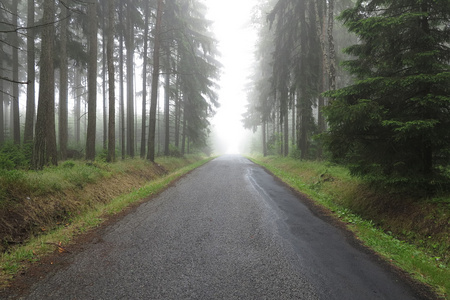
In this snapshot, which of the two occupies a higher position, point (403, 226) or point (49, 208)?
point (49, 208)

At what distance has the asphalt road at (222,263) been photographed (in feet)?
8.23

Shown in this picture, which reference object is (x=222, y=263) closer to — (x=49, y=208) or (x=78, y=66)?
(x=49, y=208)

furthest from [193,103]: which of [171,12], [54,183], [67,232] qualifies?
[67,232]

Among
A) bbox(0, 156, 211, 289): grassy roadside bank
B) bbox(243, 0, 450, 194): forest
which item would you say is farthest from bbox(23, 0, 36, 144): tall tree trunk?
bbox(243, 0, 450, 194): forest

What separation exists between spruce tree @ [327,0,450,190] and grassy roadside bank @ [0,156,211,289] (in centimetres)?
608

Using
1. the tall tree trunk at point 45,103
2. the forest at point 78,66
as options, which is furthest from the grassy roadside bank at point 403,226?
the tall tree trunk at point 45,103

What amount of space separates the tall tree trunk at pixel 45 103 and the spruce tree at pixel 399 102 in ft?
28.8

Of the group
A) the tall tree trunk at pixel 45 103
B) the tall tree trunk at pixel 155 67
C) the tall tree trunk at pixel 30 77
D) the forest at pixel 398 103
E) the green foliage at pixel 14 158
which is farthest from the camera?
the tall tree trunk at pixel 155 67

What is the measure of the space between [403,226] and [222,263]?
13.0ft

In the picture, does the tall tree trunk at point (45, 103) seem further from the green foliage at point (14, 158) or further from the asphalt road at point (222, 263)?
the asphalt road at point (222, 263)

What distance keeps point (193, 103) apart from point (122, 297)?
19116 mm

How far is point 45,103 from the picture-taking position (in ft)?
24.7

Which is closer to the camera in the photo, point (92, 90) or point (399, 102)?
point (399, 102)

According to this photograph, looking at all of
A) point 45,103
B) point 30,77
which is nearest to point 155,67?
point 30,77
